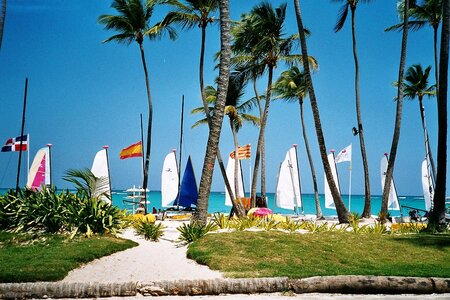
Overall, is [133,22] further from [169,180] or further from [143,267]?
[143,267]

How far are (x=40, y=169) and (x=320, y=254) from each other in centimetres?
2985

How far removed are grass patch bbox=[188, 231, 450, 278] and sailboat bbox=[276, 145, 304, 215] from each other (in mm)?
23178

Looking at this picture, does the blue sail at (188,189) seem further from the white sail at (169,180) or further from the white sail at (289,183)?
the white sail at (289,183)

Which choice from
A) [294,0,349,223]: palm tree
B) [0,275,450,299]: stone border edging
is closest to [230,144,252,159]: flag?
[294,0,349,223]: palm tree

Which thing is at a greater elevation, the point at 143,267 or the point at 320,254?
the point at 320,254

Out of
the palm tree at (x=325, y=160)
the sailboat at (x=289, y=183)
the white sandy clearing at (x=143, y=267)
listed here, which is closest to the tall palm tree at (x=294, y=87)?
the sailboat at (x=289, y=183)

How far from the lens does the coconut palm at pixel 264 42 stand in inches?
922

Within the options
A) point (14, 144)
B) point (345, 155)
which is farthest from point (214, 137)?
point (14, 144)

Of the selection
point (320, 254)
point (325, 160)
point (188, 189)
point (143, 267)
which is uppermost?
point (325, 160)

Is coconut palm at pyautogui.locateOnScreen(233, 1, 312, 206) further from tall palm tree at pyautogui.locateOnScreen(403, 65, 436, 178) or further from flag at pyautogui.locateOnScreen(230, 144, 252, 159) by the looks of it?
tall palm tree at pyautogui.locateOnScreen(403, 65, 436, 178)

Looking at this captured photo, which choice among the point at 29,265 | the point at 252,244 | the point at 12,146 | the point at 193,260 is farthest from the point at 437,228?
the point at 12,146

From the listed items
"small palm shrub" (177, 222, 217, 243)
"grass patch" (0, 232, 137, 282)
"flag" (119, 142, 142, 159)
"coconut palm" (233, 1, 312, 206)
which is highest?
"coconut palm" (233, 1, 312, 206)

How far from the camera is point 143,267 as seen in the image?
31.4 feet

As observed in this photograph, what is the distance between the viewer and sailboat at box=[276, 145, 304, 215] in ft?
118
